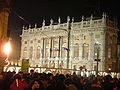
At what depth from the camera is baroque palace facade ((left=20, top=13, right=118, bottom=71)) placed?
170ft

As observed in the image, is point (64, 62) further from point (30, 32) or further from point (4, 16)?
point (4, 16)

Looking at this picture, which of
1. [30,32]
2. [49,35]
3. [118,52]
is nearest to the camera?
[118,52]

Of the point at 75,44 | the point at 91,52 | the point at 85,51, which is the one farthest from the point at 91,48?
the point at 75,44

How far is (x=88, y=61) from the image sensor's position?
5341 centimetres

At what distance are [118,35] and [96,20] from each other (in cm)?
785

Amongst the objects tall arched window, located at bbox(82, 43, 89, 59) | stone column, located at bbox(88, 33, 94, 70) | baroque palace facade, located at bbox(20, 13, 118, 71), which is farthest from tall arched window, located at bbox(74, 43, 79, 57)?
stone column, located at bbox(88, 33, 94, 70)

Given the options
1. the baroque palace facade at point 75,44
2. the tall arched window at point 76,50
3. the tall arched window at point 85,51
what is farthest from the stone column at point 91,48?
the tall arched window at point 76,50

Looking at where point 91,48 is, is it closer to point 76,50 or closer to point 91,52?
point 91,52

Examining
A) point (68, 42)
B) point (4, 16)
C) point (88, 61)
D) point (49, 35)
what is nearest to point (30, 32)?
point (49, 35)

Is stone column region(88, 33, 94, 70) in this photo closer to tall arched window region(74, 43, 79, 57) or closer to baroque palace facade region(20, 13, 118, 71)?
baroque palace facade region(20, 13, 118, 71)

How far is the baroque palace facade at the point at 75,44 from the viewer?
170 feet

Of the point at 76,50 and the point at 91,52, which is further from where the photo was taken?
the point at 76,50

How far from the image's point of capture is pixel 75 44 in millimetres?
57625

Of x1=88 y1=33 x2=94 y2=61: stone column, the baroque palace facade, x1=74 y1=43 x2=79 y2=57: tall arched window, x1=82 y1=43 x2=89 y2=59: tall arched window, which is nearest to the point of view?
the baroque palace facade
